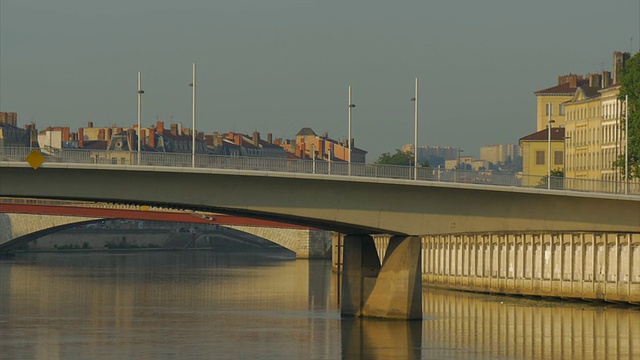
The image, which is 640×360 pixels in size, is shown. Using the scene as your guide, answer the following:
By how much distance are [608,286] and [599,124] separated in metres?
60.5

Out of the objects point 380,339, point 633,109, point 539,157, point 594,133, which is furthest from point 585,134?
point 380,339

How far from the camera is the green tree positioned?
11144 centimetres

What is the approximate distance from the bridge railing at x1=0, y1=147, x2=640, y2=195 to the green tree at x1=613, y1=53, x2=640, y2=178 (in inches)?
1209

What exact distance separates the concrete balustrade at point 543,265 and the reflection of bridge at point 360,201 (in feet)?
38.1

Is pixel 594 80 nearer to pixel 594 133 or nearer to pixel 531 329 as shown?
pixel 594 133

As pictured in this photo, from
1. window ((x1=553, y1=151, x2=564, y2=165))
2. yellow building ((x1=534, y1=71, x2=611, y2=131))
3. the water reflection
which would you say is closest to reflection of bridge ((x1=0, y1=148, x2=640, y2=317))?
the water reflection

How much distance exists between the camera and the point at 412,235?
77.8 metres

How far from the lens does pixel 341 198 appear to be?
7712 centimetres

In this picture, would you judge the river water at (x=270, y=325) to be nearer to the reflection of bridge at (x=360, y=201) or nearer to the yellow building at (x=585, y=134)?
the reflection of bridge at (x=360, y=201)

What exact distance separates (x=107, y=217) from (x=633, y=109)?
192 feet

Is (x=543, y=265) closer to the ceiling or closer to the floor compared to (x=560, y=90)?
closer to the floor

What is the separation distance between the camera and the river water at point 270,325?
67.4 metres

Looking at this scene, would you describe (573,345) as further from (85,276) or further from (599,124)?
(599,124)

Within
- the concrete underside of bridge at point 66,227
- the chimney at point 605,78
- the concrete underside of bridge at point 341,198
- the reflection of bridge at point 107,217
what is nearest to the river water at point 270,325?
the concrete underside of bridge at point 341,198
